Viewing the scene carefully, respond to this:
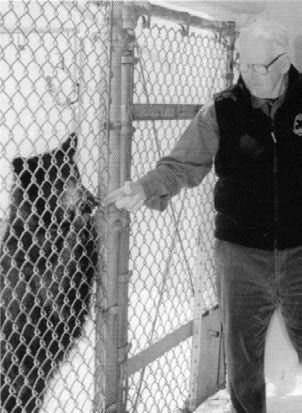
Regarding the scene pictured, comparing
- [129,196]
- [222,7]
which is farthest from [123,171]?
[222,7]

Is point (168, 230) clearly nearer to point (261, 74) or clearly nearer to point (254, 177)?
point (254, 177)

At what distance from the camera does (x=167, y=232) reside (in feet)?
9.14

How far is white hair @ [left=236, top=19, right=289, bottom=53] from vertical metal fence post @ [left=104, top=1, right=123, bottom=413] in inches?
18.1

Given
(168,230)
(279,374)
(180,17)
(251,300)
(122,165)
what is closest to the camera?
(122,165)

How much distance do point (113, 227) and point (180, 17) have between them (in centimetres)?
91

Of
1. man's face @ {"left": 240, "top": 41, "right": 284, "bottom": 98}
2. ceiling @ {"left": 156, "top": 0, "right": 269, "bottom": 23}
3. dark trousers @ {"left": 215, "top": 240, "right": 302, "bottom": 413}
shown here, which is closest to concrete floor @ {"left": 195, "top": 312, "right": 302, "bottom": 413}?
dark trousers @ {"left": 215, "top": 240, "right": 302, "bottom": 413}

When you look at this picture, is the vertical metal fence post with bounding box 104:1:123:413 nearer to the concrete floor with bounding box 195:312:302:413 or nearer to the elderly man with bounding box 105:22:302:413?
the elderly man with bounding box 105:22:302:413

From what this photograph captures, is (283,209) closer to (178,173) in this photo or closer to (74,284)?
(178,173)

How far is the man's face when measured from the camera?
86.0 inches

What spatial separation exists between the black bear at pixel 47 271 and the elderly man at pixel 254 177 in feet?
0.97

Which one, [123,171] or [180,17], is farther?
[180,17]

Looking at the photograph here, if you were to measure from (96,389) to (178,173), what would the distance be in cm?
89

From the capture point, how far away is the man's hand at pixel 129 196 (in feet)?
7.00

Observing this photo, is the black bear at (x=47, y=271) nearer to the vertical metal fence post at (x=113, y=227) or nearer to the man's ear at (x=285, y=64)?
the vertical metal fence post at (x=113, y=227)
